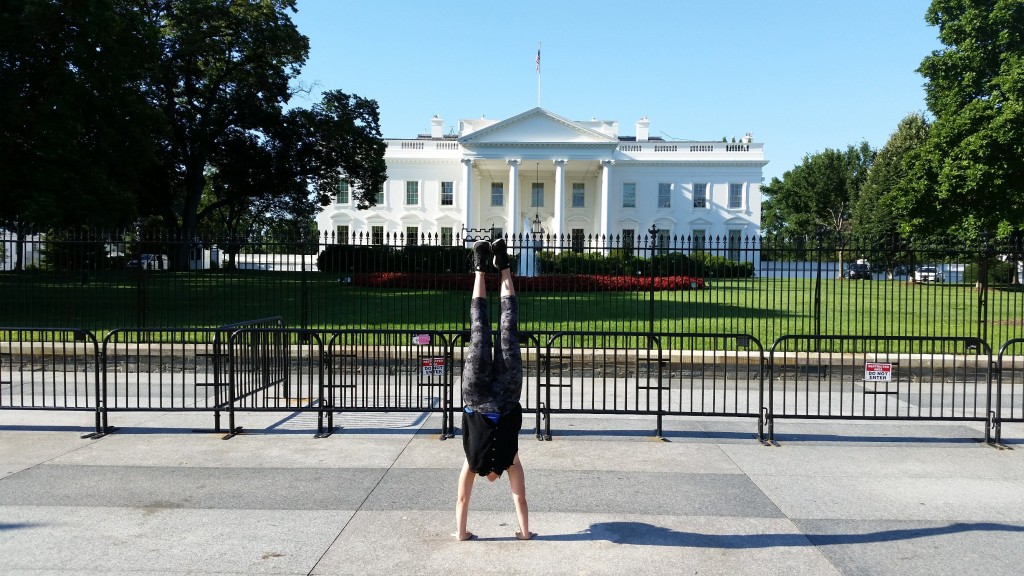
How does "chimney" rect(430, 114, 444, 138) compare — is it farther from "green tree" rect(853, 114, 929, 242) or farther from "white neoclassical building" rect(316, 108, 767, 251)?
"green tree" rect(853, 114, 929, 242)

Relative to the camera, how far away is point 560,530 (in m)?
5.00

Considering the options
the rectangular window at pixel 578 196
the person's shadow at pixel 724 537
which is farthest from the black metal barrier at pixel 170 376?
the rectangular window at pixel 578 196

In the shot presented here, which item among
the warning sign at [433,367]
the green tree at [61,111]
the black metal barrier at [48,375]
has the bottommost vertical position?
the black metal barrier at [48,375]

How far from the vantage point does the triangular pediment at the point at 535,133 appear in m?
54.8

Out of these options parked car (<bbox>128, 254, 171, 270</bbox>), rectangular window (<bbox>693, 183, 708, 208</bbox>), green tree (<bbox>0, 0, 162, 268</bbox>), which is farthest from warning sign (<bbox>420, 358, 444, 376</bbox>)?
rectangular window (<bbox>693, 183, 708, 208</bbox>)

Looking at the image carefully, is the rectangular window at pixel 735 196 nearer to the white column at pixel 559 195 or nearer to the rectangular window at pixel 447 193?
the white column at pixel 559 195

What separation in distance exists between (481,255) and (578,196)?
190 ft

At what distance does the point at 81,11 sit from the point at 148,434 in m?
17.2

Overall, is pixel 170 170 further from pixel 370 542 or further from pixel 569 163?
pixel 370 542

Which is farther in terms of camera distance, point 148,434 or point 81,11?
point 81,11

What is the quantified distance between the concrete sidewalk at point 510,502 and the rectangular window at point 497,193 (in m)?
54.0

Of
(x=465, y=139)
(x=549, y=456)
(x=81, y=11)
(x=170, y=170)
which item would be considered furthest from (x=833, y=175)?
(x=549, y=456)

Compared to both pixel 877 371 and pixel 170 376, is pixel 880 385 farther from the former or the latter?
pixel 170 376

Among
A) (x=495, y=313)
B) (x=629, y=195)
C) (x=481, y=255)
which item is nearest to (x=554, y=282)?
(x=495, y=313)
